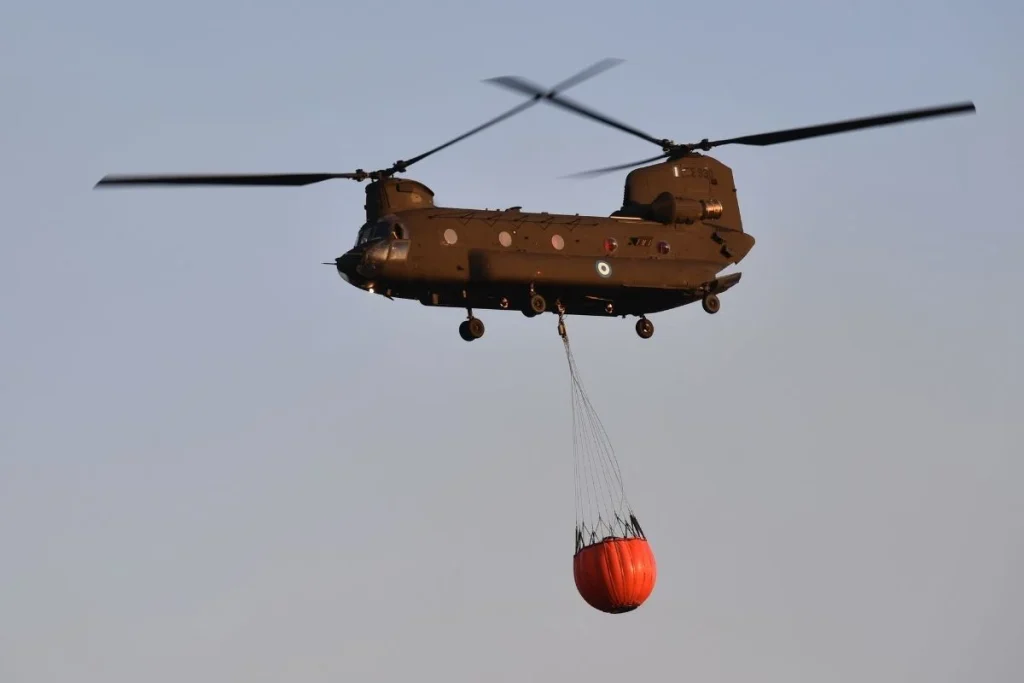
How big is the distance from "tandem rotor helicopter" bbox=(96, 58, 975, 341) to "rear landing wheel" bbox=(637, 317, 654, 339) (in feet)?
0.08

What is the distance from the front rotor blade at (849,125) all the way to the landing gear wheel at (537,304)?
6518 mm

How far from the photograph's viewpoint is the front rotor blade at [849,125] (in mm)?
36594

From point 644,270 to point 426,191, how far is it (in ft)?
18.2

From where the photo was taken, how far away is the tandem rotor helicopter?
3622 cm

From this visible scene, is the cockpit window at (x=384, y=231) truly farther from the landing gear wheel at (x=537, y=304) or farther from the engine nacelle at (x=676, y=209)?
the engine nacelle at (x=676, y=209)

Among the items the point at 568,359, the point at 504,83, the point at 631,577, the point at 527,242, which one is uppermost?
the point at 504,83

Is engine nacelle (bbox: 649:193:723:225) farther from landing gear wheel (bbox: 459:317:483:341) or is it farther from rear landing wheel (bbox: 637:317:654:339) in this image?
landing gear wheel (bbox: 459:317:483:341)

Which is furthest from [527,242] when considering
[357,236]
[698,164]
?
[698,164]

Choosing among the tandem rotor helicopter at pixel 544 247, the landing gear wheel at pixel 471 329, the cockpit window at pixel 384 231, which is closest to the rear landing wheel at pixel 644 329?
the tandem rotor helicopter at pixel 544 247

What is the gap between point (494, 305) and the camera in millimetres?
37562

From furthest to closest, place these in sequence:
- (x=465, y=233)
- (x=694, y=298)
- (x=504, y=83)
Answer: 1. (x=694, y=298)
2. (x=465, y=233)
3. (x=504, y=83)

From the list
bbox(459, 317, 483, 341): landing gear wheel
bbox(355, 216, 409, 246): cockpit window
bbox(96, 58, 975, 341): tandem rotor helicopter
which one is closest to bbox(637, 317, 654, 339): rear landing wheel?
bbox(96, 58, 975, 341): tandem rotor helicopter

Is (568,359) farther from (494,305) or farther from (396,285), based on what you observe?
(396,285)

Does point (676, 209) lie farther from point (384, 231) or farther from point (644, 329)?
point (384, 231)
